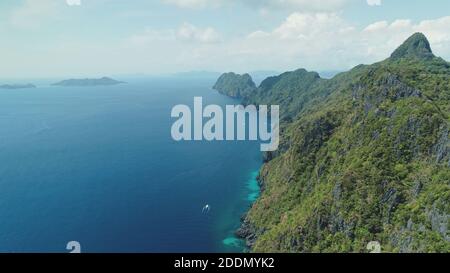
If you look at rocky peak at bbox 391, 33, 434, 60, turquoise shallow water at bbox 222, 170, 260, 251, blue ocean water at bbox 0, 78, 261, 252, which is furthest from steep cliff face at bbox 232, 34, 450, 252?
rocky peak at bbox 391, 33, 434, 60

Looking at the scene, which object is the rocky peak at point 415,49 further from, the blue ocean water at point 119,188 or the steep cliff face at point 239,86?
the steep cliff face at point 239,86

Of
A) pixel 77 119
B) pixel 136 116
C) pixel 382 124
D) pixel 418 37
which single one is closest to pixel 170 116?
pixel 136 116

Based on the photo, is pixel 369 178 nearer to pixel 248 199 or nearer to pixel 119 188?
pixel 248 199

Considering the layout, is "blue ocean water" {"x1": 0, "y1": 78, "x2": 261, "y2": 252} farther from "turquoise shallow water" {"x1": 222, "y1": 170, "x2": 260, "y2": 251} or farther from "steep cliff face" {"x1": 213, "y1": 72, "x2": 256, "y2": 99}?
"steep cliff face" {"x1": 213, "y1": 72, "x2": 256, "y2": 99}

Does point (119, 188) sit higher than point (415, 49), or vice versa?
point (415, 49)

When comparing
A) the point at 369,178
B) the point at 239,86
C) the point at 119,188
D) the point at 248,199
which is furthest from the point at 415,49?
the point at 239,86
